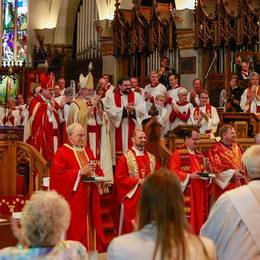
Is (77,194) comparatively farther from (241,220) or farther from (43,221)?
(43,221)

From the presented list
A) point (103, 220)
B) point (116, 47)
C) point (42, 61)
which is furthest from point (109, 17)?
point (103, 220)

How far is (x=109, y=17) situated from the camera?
21141 mm

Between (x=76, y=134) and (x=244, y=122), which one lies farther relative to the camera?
(x=244, y=122)

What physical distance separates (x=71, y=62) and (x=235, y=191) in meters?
18.4

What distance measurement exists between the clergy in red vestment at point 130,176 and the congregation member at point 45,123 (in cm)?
315

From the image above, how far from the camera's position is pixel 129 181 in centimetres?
930

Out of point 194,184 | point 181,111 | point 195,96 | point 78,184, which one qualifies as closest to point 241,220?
point 78,184

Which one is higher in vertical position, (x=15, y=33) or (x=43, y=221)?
(x=15, y=33)

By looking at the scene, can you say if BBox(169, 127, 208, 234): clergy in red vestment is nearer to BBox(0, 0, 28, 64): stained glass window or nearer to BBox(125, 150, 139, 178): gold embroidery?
BBox(125, 150, 139, 178): gold embroidery

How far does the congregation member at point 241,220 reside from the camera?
4.66 meters

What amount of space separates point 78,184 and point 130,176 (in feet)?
2.72

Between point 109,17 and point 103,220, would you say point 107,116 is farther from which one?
point 109,17

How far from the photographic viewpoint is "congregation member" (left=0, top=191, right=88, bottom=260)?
361 centimetres

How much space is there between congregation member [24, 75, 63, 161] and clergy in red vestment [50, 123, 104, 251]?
334cm
